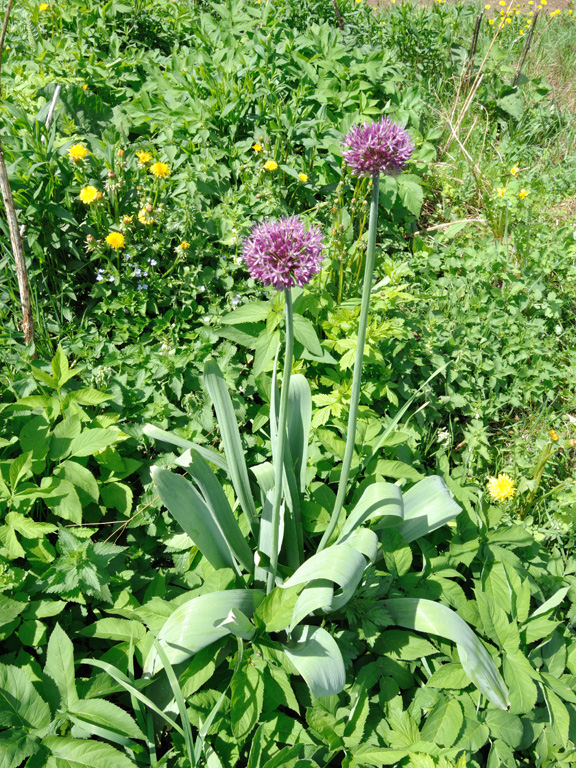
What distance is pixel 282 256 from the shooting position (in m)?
1.19

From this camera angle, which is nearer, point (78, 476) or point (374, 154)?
point (374, 154)

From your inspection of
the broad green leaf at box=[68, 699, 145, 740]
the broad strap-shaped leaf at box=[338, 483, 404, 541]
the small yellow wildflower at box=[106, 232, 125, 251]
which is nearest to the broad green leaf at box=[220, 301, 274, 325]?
the small yellow wildflower at box=[106, 232, 125, 251]

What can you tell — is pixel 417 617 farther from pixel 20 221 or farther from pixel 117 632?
pixel 20 221

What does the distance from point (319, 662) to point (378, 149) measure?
3.92 feet

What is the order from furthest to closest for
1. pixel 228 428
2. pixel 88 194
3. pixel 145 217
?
pixel 145 217, pixel 88 194, pixel 228 428

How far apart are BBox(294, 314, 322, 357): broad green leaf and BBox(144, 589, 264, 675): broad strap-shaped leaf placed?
3.14ft

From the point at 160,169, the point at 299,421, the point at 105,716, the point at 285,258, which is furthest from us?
the point at 160,169

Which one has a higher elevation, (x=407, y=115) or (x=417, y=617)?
(x=407, y=115)

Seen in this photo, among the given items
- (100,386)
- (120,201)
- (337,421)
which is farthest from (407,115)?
(100,386)

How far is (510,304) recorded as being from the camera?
114 inches

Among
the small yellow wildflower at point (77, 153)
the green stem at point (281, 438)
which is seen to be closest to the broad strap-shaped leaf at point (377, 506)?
the green stem at point (281, 438)

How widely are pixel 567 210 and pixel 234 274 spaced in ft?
7.94

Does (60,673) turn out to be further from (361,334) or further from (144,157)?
(144,157)

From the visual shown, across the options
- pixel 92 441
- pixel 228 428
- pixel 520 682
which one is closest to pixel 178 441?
pixel 228 428
